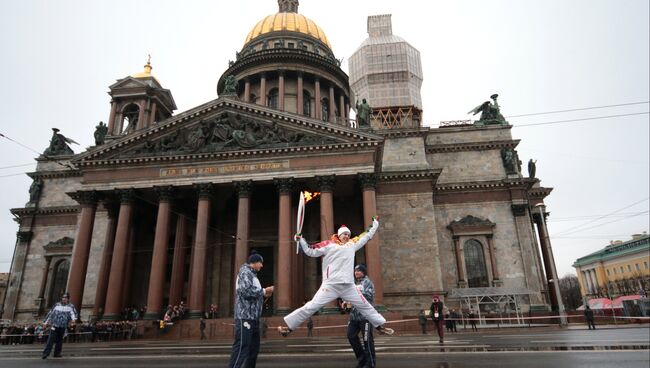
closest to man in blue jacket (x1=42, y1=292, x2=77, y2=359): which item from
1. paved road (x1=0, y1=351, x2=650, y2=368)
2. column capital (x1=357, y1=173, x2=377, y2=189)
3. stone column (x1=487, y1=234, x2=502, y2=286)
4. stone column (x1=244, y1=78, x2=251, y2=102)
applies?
paved road (x1=0, y1=351, x2=650, y2=368)

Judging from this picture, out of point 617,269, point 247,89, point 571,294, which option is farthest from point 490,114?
point 571,294

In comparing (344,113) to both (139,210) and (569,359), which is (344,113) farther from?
(569,359)

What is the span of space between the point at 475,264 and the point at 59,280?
33.2 metres

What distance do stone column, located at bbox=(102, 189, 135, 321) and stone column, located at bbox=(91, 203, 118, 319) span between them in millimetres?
980

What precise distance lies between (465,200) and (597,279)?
73.6 metres

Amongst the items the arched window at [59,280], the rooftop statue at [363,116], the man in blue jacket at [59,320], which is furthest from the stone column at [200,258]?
the arched window at [59,280]

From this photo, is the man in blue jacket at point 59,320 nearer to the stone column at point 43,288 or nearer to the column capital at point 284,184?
the column capital at point 284,184

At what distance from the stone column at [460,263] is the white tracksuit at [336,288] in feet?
86.6

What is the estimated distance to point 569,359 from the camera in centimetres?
663

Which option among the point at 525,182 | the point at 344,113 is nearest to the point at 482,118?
the point at 525,182

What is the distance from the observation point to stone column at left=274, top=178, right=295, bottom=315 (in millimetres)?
23438

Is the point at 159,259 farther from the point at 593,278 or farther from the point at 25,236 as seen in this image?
the point at 593,278

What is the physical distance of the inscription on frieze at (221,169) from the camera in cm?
2668

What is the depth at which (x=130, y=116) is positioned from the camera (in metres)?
38.9
